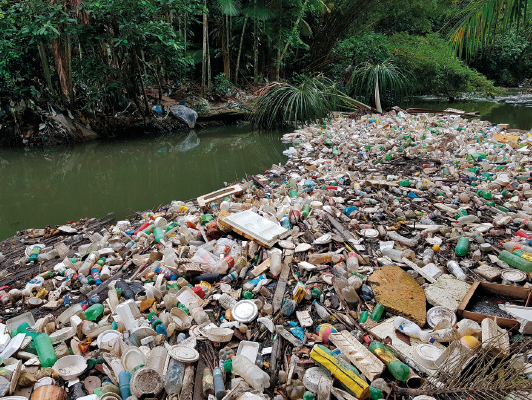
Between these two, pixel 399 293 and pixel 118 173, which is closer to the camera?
pixel 399 293

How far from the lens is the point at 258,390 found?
107 cm

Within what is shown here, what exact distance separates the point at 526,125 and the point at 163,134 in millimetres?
6857

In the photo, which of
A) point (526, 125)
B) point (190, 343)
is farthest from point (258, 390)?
point (526, 125)

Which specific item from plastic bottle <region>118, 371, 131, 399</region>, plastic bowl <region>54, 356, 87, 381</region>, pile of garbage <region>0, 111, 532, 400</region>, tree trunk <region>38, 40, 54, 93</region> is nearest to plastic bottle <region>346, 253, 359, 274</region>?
pile of garbage <region>0, 111, 532, 400</region>

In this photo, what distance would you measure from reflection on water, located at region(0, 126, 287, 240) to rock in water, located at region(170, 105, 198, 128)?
0.90 meters

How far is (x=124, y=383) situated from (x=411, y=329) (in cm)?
102

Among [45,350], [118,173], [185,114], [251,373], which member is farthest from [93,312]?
[185,114]

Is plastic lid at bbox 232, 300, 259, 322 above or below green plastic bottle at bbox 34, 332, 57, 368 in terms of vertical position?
above

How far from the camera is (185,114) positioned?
24.8 ft

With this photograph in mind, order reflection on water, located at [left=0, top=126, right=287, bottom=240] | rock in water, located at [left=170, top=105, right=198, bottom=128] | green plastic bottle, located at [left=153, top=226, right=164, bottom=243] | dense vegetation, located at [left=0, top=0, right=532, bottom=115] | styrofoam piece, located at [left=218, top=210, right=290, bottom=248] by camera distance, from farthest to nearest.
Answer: rock in water, located at [left=170, top=105, right=198, bottom=128] → dense vegetation, located at [left=0, top=0, right=532, bottom=115] → reflection on water, located at [left=0, top=126, right=287, bottom=240] → green plastic bottle, located at [left=153, top=226, right=164, bottom=243] → styrofoam piece, located at [left=218, top=210, right=290, bottom=248]

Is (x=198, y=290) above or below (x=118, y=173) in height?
above

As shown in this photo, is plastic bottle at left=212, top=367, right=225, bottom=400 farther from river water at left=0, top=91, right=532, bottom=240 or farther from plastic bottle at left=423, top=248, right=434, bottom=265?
river water at left=0, top=91, right=532, bottom=240

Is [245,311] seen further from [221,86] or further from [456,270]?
[221,86]

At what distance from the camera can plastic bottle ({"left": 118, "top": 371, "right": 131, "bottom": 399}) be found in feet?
3.59
